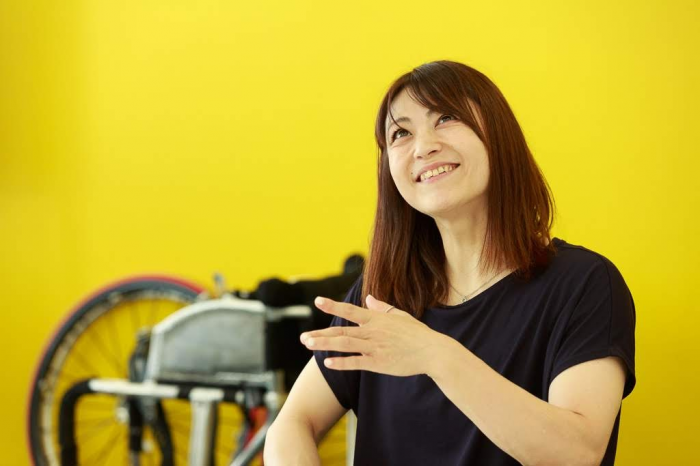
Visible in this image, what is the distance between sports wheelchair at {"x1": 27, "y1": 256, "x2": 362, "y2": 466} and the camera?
6.64 feet

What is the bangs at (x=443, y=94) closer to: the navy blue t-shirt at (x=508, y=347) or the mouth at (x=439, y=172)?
the mouth at (x=439, y=172)

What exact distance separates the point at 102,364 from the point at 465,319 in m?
1.88

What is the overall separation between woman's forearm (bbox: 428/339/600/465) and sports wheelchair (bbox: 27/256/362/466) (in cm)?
95

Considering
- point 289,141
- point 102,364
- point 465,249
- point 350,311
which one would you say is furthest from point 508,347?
point 102,364

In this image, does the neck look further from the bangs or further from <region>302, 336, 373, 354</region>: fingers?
<region>302, 336, 373, 354</region>: fingers

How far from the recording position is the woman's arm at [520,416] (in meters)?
1.04

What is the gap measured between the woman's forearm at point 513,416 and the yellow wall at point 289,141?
3.41ft

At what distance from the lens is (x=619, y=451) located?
2.05 meters

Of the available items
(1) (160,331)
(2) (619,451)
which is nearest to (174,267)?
(1) (160,331)

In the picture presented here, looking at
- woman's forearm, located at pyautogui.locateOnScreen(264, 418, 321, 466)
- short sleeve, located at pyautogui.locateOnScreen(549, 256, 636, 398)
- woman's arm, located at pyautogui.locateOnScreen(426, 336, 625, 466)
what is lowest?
woman's forearm, located at pyautogui.locateOnScreen(264, 418, 321, 466)

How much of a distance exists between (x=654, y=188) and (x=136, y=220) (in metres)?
1.65

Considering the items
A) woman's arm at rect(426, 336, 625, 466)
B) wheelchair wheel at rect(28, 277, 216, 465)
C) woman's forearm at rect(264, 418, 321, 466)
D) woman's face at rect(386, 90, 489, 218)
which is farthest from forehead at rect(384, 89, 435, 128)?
wheelchair wheel at rect(28, 277, 216, 465)

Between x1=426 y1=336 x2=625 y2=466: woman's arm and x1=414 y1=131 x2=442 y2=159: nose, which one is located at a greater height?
x1=414 y1=131 x2=442 y2=159: nose

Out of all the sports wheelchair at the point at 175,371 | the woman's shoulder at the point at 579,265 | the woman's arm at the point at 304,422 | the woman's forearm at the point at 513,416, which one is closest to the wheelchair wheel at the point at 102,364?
the sports wheelchair at the point at 175,371
